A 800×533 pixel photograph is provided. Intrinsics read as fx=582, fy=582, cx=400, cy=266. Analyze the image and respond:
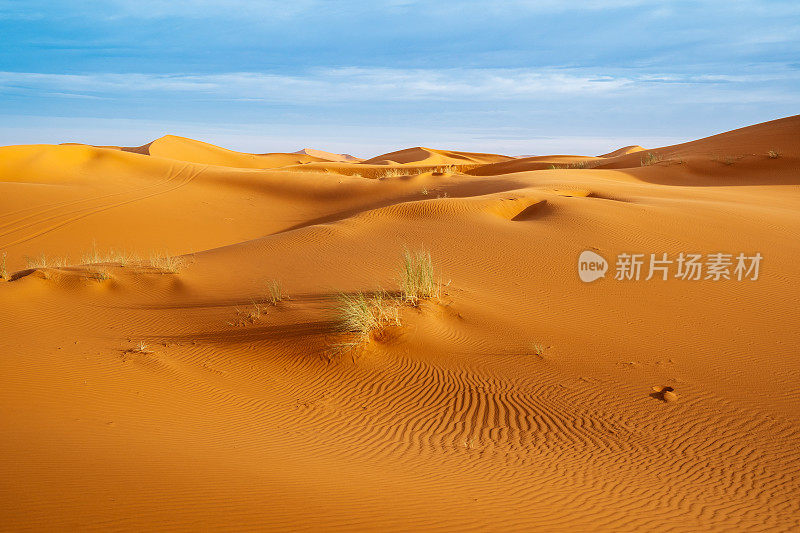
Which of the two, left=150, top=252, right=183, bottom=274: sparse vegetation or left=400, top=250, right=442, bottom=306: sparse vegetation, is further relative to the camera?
left=150, top=252, right=183, bottom=274: sparse vegetation

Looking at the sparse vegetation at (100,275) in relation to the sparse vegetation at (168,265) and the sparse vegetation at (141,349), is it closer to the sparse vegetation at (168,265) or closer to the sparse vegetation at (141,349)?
the sparse vegetation at (168,265)

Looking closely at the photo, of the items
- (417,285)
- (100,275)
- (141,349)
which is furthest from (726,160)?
(141,349)

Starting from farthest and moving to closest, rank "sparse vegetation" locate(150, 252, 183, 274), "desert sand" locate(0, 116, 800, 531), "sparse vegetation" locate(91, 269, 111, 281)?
"sparse vegetation" locate(150, 252, 183, 274), "sparse vegetation" locate(91, 269, 111, 281), "desert sand" locate(0, 116, 800, 531)

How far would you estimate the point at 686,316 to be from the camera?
8266mm

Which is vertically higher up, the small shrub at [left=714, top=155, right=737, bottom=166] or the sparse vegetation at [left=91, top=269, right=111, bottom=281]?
the small shrub at [left=714, top=155, right=737, bottom=166]

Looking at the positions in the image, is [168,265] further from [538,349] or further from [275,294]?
[538,349]

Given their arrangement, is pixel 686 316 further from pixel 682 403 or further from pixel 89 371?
pixel 89 371

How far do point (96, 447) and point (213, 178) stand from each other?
80.4 feet

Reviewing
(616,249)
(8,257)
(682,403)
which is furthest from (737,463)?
(8,257)

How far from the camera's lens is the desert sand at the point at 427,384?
380cm

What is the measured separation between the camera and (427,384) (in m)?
6.53

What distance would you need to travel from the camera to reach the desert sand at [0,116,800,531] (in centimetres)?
380

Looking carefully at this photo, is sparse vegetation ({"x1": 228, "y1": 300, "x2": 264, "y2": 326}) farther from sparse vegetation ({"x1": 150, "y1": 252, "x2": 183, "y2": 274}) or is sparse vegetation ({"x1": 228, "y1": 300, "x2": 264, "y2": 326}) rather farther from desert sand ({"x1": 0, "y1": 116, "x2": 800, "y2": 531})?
sparse vegetation ({"x1": 150, "y1": 252, "x2": 183, "y2": 274})

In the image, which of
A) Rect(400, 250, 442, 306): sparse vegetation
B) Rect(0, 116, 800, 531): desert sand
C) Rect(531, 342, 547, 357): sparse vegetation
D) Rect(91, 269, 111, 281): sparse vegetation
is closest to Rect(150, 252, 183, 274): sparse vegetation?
Rect(0, 116, 800, 531): desert sand
